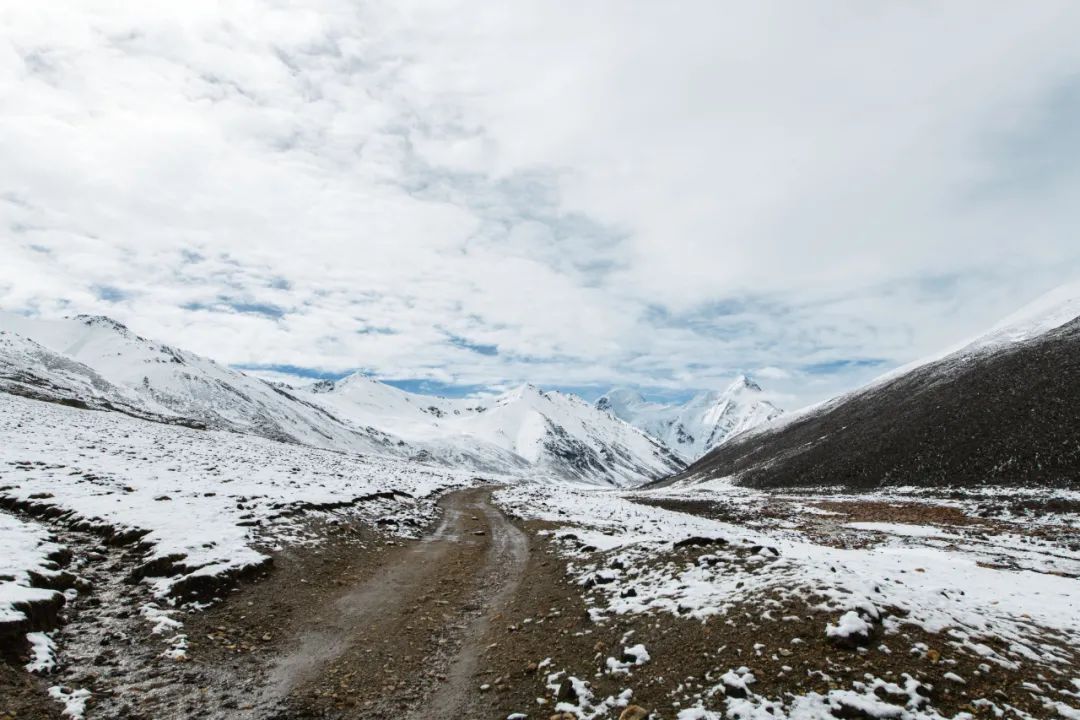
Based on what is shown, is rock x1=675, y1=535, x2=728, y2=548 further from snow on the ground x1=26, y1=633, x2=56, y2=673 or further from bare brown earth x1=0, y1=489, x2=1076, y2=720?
snow on the ground x1=26, y1=633, x2=56, y2=673

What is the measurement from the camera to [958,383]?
A: 283 ft

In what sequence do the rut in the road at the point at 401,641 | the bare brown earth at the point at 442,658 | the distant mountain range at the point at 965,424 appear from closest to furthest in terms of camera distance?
the bare brown earth at the point at 442,658, the rut in the road at the point at 401,641, the distant mountain range at the point at 965,424

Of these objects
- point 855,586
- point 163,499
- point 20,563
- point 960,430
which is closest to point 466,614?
point 855,586

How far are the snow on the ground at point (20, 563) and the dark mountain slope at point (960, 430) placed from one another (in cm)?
6989

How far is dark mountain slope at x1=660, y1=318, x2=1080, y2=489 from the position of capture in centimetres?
5812

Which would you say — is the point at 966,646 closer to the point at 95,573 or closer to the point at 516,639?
the point at 516,639

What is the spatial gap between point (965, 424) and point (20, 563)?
91.6m

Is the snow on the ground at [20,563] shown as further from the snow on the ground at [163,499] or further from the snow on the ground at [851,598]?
the snow on the ground at [851,598]

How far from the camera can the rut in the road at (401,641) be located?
9594 mm

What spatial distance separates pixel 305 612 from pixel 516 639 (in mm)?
5831

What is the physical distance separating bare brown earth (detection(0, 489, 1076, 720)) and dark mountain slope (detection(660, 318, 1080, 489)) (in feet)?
191

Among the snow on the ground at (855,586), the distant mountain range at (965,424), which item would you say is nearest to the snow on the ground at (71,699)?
the snow on the ground at (855,586)

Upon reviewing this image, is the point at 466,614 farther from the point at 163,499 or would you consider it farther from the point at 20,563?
the point at 163,499

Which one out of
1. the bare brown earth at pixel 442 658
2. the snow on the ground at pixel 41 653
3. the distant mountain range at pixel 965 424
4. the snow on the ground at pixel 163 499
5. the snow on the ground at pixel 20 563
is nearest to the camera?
the bare brown earth at pixel 442 658
